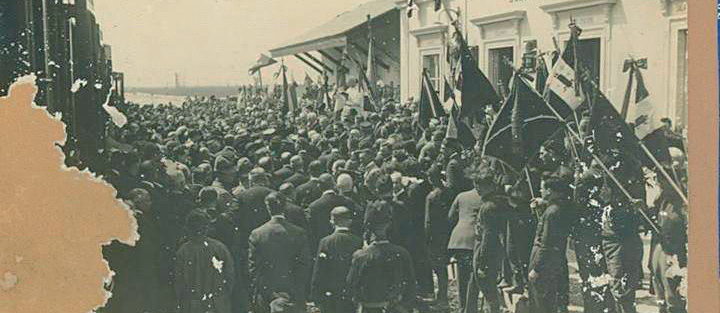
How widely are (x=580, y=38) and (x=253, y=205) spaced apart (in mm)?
1748

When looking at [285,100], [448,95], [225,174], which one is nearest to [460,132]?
[448,95]

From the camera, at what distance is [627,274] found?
4.26m

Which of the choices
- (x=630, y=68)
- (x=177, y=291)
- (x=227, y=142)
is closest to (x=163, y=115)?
(x=227, y=142)

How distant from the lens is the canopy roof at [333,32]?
4043mm

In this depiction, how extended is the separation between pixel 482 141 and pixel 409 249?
0.63 meters

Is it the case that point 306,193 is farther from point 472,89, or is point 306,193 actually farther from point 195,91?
point 472,89

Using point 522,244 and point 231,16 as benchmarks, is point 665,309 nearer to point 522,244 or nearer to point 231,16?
point 522,244

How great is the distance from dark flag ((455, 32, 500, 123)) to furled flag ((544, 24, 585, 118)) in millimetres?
282

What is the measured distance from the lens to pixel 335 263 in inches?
158

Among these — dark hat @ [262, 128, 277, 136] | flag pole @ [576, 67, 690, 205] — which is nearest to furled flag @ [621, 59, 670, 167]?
flag pole @ [576, 67, 690, 205]

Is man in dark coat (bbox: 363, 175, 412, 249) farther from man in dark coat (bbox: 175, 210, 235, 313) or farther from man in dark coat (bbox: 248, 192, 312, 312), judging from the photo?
man in dark coat (bbox: 175, 210, 235, 313)

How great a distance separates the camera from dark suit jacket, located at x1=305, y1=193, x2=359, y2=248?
159 inches

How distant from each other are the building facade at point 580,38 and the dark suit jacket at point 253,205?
2.81 ft

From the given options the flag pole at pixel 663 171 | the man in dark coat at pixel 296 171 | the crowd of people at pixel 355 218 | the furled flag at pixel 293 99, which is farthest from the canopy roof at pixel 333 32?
the flag pole at pixel 663 171
